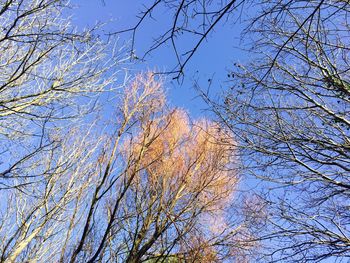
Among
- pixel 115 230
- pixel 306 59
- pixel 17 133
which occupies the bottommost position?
pixel 115 230

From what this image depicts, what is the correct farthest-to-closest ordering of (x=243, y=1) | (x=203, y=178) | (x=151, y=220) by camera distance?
(x=203, y=178) → (x=151, y=220) → (x=243, y=1)

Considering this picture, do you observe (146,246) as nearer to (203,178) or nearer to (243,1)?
(203,178)

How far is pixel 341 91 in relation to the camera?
3621 mm

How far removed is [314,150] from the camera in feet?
11.9

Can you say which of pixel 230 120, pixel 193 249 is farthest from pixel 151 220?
pixel 230 120

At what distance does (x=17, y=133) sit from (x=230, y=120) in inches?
87.6

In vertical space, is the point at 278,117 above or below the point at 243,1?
above

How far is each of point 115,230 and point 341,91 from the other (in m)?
2.92

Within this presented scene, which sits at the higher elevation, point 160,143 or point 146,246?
point 160,143

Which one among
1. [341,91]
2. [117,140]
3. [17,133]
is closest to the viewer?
[17,133]

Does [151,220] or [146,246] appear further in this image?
[151,220]

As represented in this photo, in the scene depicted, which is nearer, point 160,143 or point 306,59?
point 306,59

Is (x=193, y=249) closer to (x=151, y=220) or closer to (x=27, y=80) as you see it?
(x=151, y=220)

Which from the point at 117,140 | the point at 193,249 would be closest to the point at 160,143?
the point at 117,140
